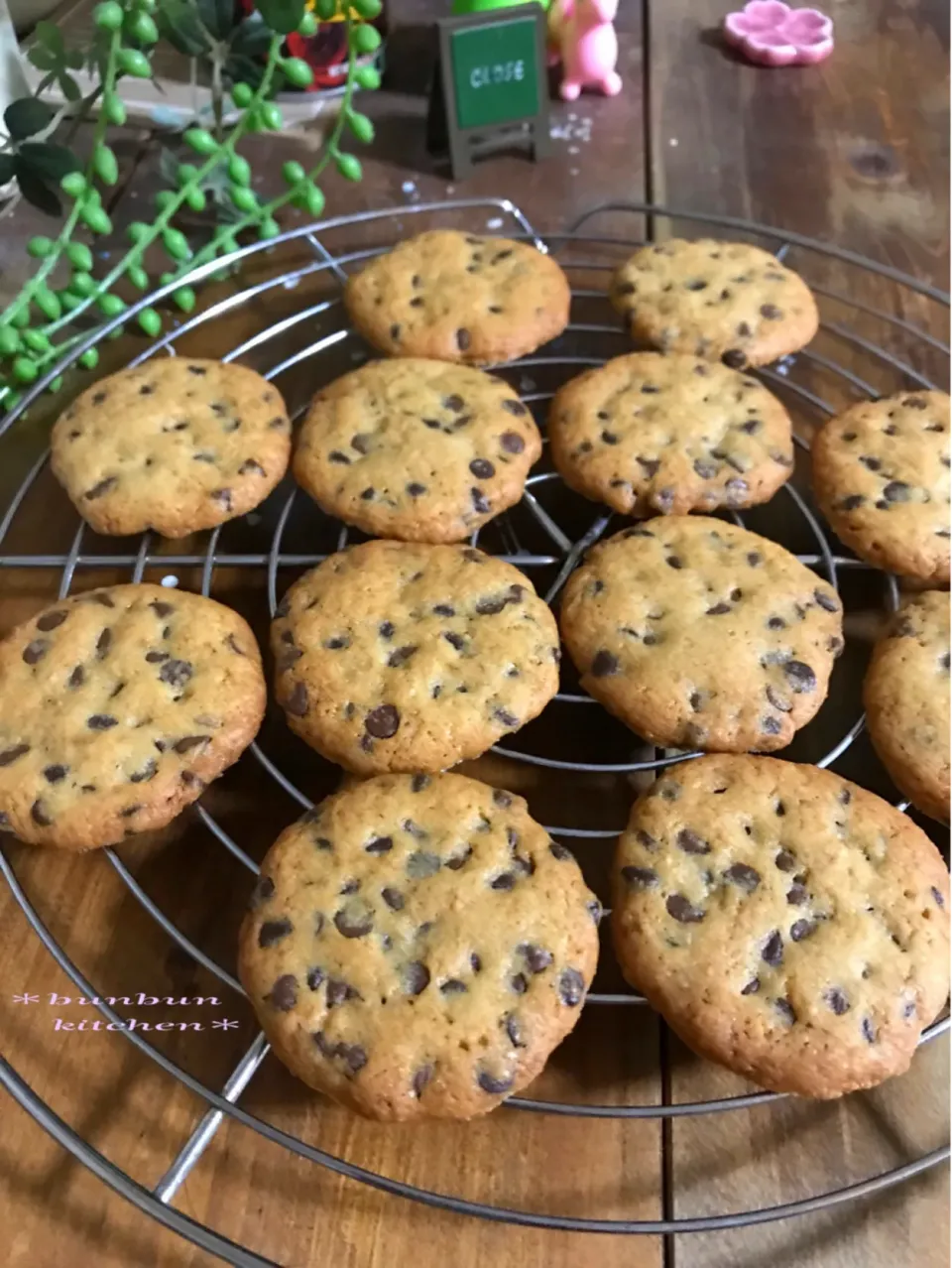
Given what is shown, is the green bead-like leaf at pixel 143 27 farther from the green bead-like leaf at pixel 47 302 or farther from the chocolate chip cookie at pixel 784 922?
the chocolate chip cookie at pixel 784 922

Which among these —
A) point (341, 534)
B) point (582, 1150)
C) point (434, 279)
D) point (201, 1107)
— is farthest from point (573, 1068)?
point (434, 279)

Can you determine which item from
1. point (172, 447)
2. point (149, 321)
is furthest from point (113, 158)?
point (172, 447)

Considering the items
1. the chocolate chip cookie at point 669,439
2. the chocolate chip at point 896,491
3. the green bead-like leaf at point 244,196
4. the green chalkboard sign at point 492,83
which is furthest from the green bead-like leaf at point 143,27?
the chocolate chip at point 896,491

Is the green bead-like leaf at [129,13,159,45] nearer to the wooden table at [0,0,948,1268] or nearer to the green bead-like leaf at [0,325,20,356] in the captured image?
the green bead-like leaf at [0,325,20,356]

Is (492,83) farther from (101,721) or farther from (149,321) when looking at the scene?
(101,721)

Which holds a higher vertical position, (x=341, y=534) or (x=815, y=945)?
(x=341, y=534)

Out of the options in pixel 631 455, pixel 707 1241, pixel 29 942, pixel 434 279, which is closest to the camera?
pixel 707 1241

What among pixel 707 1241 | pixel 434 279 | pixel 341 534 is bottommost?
pixel 707 1241

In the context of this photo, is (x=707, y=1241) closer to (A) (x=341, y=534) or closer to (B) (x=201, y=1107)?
(B) (x=201, y=1107)
